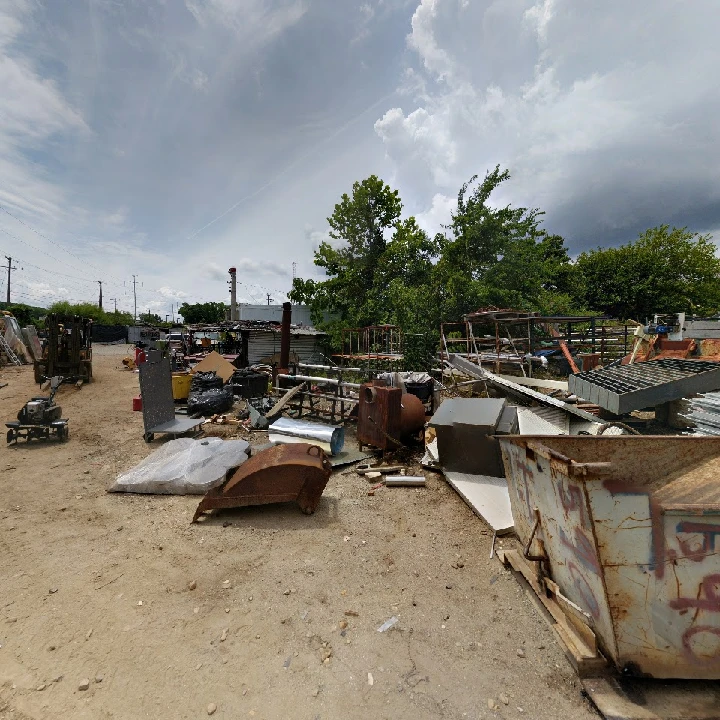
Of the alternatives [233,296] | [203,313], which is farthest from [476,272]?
[203,313]

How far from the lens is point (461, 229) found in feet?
59.5

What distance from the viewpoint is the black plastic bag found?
961cm

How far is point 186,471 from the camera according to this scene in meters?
5.02

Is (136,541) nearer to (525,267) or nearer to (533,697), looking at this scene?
(533,697)

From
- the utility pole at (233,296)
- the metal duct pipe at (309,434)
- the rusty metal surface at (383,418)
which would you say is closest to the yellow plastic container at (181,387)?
the metal duct pipe at (309,434)

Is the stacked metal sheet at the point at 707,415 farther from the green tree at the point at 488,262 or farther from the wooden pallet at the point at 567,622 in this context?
the green tree at the point at 488,262

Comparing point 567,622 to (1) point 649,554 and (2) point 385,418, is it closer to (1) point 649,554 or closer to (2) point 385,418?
(1) point 649,554

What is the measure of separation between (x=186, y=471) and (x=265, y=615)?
2761mm

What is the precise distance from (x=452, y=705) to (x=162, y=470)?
4507mm

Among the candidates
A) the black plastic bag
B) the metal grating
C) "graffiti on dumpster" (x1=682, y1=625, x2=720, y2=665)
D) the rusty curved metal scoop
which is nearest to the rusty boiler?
the rusty curved metal scoop

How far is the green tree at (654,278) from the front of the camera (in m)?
25.8

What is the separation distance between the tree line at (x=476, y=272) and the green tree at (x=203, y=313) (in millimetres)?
38340

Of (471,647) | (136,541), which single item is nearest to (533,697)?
(471,647)

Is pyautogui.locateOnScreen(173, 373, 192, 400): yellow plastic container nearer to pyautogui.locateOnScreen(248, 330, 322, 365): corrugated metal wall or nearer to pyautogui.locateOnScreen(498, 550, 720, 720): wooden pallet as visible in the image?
pyautogui.locateOnScreen(248, 330, 322, 365): corrugated metal wall
